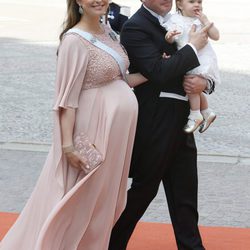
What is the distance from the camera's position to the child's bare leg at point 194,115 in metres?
4.79

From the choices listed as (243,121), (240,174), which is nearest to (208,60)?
(240,174)

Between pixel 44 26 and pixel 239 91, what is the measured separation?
295 inches

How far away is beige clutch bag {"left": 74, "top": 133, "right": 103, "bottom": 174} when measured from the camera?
4457 millimetres

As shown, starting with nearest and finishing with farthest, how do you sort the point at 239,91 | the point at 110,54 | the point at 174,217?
the point at 110,54 → the point at 174,217 → the point at 239,91

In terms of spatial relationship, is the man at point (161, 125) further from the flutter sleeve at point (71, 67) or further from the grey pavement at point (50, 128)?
the grey pavement at point (50, 128)

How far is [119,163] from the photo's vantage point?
15.0 feet

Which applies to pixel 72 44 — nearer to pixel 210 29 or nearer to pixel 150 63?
pixel 150 63


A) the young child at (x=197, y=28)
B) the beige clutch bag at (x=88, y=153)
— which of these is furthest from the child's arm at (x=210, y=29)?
the beige clutch bag at (x=88, y=153)

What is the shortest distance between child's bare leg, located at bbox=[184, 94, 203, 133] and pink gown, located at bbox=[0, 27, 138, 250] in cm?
40

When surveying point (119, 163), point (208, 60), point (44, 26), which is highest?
point (208, 60)

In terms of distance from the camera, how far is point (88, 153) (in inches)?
175

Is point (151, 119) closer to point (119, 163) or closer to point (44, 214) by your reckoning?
point (119, 163)

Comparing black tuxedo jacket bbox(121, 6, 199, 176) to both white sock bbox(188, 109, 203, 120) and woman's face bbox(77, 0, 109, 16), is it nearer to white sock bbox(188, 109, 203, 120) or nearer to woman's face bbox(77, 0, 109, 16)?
white sock bbox(188, 109, 203, 120)

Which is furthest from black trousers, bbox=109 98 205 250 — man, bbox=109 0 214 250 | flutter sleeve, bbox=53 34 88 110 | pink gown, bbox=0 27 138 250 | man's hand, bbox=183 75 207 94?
flutter sleeve, bbox=53 34 88 110
